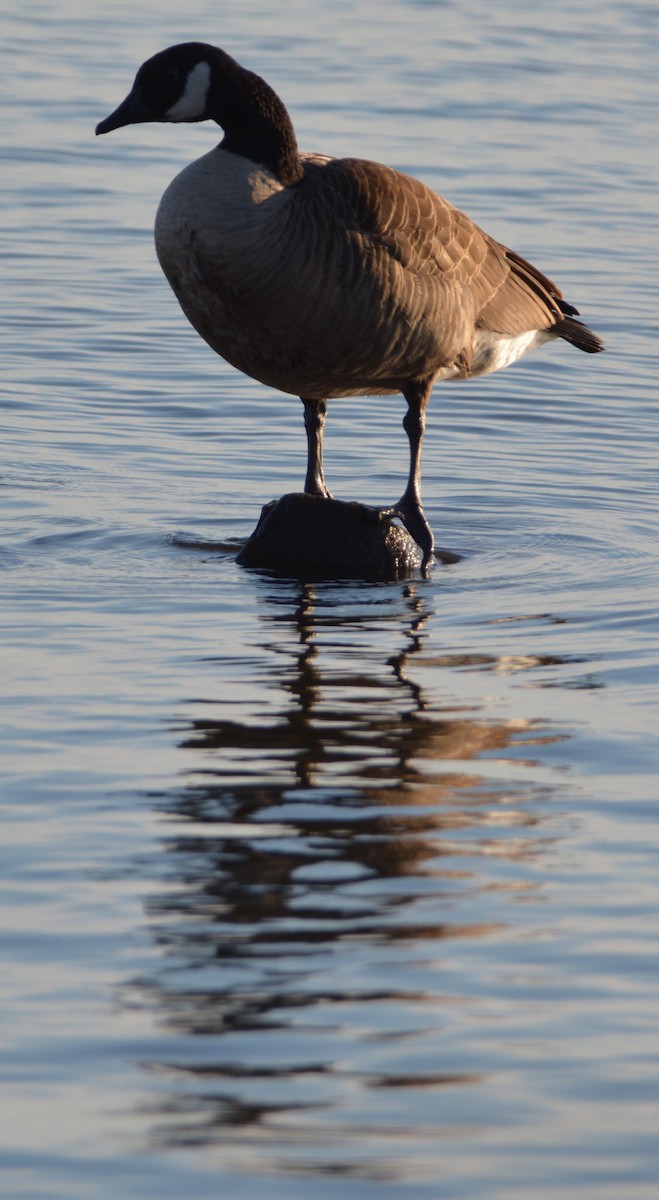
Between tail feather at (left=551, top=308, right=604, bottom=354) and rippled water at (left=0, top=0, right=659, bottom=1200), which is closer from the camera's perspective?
rippled water at (left=0, top=0, right=659, bottom=1200)

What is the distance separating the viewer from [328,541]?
9.38 m

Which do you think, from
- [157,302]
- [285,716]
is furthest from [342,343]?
[157,302]

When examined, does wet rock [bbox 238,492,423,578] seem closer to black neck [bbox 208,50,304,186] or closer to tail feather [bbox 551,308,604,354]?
black neck [bbox 208,50,304,186]

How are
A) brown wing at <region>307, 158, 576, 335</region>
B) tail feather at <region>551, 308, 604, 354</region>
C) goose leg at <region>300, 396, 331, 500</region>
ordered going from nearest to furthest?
1. brown wing at <region>307, 158, 576, 335</region>
2. goose leg at <region>300, 396, 331, 500</region>
3. tail feather at <region>551, 308, 604, 354</region>

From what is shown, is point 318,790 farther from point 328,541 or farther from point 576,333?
point 576,333

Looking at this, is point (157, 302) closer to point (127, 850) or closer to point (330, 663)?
point (330, 663)

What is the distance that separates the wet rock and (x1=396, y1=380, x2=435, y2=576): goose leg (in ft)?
0.19

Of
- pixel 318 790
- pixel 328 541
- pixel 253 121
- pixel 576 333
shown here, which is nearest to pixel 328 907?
pixel 318 790

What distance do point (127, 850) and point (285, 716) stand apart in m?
1.49

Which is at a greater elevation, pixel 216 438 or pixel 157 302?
pixel 157 302

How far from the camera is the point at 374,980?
4.66 metres

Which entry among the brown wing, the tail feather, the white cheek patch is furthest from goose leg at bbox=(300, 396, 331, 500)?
the tail feather

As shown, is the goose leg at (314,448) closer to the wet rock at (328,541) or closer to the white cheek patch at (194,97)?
the wet rock at (328,541)

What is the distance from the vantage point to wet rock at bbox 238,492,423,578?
30.4ft
